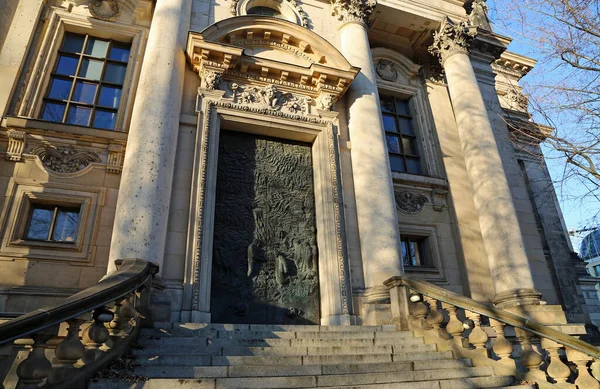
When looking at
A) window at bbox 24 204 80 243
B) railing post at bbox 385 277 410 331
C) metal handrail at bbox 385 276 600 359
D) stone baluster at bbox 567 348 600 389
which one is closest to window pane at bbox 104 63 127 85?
window at bbox 24 204 80 243

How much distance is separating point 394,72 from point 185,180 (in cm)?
898

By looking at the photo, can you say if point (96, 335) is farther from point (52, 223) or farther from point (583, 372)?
point (583, 372)

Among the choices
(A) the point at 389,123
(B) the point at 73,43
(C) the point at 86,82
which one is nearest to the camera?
(C) the point at 86,82

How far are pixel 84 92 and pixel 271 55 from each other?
16.2ft

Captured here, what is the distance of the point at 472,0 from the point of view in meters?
14.8

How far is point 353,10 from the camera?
40.3 feet

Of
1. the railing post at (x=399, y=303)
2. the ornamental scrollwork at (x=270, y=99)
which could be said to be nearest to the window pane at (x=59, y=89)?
the ornamental scrollwork at (x=270, y=99)

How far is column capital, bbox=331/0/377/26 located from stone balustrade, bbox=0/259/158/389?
1033 centimetres

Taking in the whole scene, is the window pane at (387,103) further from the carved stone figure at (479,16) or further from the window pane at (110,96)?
the window pane at (110,96)

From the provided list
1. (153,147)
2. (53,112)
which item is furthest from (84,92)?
(153,147)

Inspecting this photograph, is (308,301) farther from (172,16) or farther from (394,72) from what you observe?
(394,72)

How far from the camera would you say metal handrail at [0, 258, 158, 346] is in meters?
3.34

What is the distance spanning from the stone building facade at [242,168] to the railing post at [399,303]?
0.68 m

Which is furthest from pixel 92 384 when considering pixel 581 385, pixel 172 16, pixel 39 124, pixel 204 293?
pixel 172 16
